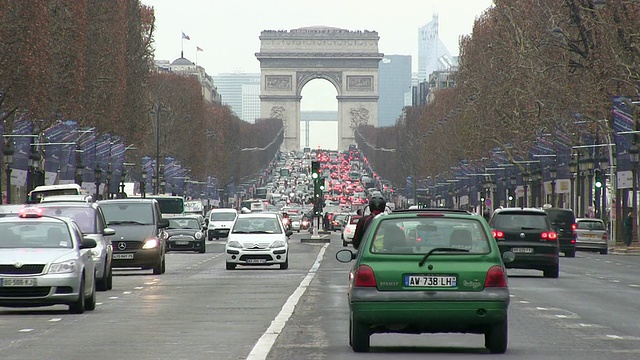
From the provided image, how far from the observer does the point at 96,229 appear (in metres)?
29.8

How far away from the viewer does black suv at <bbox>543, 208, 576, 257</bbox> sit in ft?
185

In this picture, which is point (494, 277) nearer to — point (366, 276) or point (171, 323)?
point (366, 276)

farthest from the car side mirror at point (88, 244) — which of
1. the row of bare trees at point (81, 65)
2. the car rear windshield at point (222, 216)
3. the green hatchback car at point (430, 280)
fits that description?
the car rear windshield at point (222, 216)

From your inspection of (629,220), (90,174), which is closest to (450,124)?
(90,174)

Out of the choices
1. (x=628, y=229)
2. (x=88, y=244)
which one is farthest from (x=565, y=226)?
(x=88, y=244)

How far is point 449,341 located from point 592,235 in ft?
156

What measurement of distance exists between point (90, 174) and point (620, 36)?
33895 millimetres

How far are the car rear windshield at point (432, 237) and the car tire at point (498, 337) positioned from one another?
0.73 meters

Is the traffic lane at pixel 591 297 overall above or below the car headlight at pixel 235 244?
below

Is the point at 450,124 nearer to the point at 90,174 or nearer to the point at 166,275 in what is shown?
the point at 90,174

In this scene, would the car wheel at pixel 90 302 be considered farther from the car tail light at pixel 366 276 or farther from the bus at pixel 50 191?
the bus at pixel 50 191

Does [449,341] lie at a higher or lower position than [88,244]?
lower

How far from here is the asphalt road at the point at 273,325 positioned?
1612 centimetres

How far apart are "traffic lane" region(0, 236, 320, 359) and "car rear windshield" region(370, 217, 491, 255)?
5.95 feet
